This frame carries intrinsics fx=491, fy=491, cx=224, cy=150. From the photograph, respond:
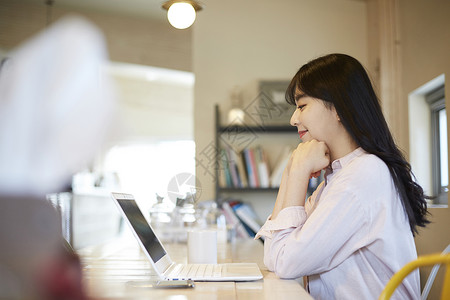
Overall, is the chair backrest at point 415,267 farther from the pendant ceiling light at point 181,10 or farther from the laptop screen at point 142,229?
the pendant ceiling light at point 181,10

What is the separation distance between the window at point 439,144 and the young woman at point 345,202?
163cm

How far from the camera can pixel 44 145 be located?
1.53ft

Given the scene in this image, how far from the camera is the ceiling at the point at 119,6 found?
235 inches

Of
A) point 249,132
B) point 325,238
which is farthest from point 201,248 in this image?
point 249,132

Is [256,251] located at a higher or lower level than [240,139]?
lower

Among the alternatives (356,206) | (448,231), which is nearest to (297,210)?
(356,206)

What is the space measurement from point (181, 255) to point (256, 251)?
34cm

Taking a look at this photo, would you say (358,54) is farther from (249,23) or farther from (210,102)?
(210,102)

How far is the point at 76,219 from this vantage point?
4676 mm

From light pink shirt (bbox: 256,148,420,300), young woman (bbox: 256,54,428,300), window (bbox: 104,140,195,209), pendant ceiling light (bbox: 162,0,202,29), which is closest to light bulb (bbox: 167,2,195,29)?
pendant ceiling light (bbox: 162,0,202,29)

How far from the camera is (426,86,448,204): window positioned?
2.71 meters

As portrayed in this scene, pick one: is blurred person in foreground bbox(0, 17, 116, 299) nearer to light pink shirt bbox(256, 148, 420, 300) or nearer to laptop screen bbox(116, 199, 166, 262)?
laptop screen bbox(116, 199, 166, 262)

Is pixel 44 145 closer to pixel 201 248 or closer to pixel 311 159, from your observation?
pixel 311 159

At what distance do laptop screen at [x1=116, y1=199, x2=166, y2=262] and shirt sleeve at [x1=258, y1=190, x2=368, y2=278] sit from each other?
0.31m
